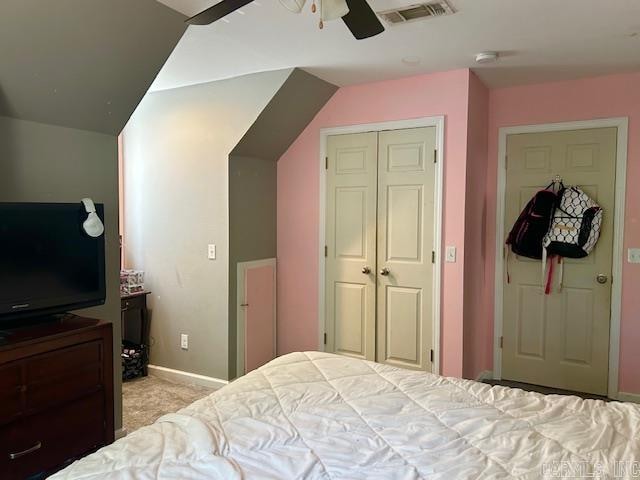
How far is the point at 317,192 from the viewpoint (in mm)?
3838

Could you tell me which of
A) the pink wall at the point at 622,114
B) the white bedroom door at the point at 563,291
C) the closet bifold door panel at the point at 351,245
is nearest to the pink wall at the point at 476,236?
the white bedroom door at the point at 563,291

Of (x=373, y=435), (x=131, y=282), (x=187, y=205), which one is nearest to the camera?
(x=373, y=435)

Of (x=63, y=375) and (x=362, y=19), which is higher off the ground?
(x=362, y=19)

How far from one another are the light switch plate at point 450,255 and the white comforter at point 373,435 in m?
1.51

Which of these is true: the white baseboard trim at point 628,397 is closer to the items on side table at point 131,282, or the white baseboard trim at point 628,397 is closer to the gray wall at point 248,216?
the gray wall at point 248,216

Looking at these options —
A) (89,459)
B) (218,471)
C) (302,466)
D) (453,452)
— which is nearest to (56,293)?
(89,459)

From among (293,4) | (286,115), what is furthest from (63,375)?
(286,115)

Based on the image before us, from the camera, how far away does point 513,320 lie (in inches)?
147

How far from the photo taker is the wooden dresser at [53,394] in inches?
76.4

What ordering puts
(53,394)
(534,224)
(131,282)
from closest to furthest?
1. (53,394)
2. (534,224)
3. (131,282)

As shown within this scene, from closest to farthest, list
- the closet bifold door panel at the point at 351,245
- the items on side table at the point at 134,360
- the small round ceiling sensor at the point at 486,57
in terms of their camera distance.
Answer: the small round ceiling sensor at the point at 486,57
the closet bifold door panel at the point at 351,245
the items on side table at the point at 134,360

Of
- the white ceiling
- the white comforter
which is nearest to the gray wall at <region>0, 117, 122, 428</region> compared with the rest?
the white ceiling

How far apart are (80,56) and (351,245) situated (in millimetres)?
2267

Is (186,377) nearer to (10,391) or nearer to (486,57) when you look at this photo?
(10,391)
